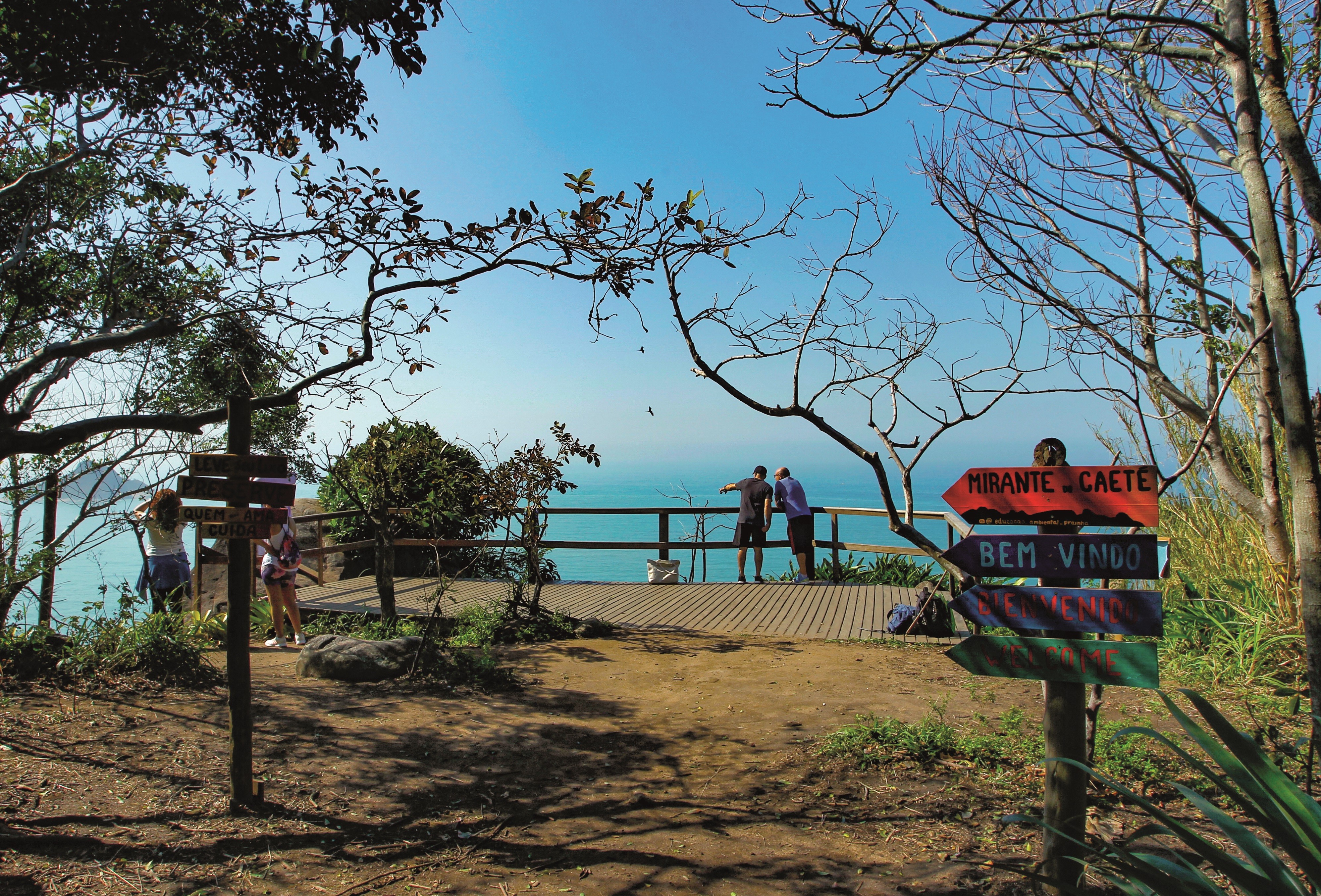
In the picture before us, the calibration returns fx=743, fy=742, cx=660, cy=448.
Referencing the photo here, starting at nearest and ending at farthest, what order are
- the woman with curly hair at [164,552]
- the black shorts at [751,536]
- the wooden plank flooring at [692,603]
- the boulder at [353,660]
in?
1. the boulder at [353,660]
2. the woman with curly hair at [164,552]
3. the wooden plank flooring at [692,603]
4. the black shorts at [751,536]

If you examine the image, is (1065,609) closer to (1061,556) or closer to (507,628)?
(1061,556)

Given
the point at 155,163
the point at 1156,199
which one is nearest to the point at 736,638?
the point at 1156,199

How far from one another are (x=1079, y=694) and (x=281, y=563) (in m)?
6.50

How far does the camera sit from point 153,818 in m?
3.31

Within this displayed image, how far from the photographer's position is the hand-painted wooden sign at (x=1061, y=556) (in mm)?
2334

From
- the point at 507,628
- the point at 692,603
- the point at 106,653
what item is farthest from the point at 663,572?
the point at 106,653

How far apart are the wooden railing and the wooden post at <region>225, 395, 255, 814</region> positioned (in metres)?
5.39

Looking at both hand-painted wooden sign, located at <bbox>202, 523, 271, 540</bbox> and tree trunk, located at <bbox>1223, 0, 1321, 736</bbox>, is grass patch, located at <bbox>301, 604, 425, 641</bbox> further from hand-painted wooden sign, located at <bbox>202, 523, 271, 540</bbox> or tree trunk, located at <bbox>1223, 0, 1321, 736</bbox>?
tree trunk, located at <bbox>1223, 0, 1321, 736</bbox>

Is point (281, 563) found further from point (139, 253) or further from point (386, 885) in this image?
point (386, 885)

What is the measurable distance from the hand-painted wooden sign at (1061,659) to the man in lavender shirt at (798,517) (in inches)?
290

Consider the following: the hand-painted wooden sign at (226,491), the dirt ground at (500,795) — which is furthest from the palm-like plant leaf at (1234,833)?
the hand-painted wooden sign at (226,491)

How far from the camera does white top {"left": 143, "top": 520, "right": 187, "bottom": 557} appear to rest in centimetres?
683

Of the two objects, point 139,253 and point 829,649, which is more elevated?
point 139,253

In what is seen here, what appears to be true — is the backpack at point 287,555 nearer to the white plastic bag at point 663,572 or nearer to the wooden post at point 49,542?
the wooden post at point 49,542
